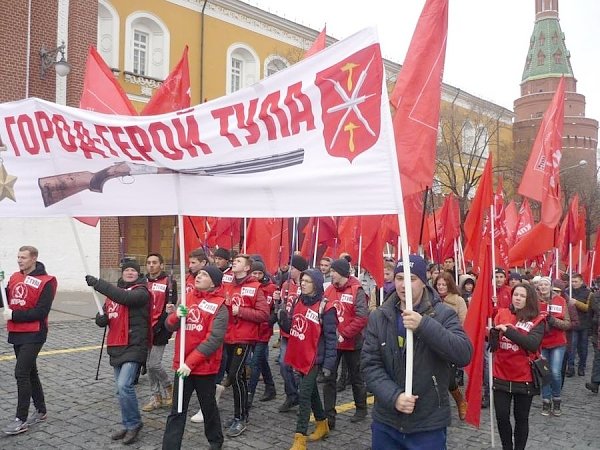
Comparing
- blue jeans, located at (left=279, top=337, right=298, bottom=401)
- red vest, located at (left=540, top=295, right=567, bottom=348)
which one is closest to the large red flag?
blue jeans, located at (left=279, top=337, right=298, bottom=401)

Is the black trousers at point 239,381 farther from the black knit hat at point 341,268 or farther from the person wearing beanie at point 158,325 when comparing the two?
the black knit hat at point 341,268

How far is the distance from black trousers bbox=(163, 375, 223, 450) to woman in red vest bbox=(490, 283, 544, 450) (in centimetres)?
268

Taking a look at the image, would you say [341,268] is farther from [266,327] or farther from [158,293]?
[158,293]

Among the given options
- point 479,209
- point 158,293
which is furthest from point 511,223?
point 158,293

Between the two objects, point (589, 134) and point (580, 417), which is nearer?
point (580, 417)

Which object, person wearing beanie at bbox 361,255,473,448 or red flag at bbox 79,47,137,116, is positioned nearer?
person wearing beanie at bbox 361,255,473,448

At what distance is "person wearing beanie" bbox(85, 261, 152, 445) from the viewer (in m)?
5.69

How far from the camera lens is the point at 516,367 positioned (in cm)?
533

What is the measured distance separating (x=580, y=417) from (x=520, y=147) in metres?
37.8

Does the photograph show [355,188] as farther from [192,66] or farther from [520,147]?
[520,147]

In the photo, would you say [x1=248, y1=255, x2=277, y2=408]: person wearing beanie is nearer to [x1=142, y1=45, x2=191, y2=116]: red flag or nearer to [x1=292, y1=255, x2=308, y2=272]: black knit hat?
[x1=292, y1=255, x2=308, y2=272]: black knit hat

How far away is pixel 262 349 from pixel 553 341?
387 centimetres

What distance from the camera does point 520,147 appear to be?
137 ft

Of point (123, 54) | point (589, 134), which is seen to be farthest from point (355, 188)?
point (589, 134)
